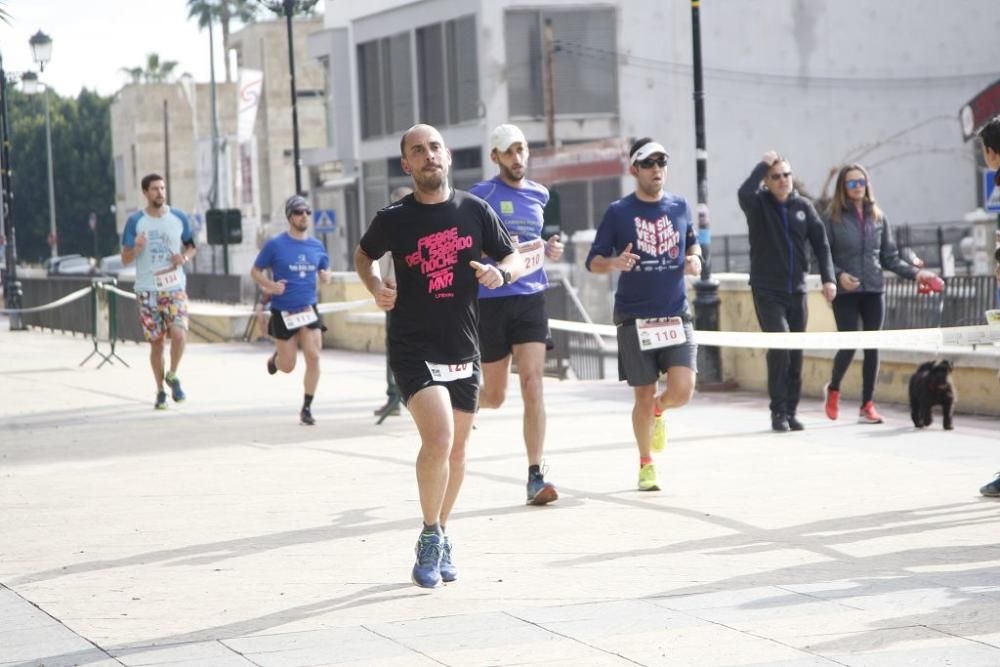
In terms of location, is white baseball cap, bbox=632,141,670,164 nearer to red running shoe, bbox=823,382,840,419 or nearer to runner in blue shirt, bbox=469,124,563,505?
runner in blue shirt, bbox=469,124,563,505

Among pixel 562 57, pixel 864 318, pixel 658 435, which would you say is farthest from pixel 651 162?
pixel 562 57

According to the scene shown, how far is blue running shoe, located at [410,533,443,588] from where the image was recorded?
706cm

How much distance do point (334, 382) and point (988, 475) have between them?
9.59 metres

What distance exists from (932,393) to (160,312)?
706 cm

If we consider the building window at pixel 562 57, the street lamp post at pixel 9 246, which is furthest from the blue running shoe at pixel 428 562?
the building window at pixel 562 57

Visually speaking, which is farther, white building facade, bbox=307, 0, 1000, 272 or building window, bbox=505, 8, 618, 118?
white building facade, bbox=307, 0, 1000, 272

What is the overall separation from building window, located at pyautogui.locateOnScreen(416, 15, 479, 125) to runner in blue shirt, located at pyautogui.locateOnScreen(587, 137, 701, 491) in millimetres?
36510

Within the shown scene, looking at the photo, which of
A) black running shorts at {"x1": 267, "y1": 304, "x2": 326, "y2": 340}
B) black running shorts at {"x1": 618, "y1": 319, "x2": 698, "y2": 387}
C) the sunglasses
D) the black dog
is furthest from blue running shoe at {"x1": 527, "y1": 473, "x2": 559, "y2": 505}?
black running shorts at {"x1": 267, "y1": 304, "x2": 326, "y2": 340}

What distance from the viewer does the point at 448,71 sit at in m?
47.2

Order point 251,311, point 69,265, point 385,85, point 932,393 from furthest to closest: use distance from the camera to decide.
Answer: point 69,265 → point 385,85 → point 251,311 → point 932,393

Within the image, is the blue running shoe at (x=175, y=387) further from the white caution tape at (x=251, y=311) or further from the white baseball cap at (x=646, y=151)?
the white baseball cap at (x=646, y=151)

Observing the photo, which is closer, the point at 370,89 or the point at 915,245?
the point at 915,245

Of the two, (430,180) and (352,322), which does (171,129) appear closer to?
(352,322)

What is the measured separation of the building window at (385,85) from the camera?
49.4 m
